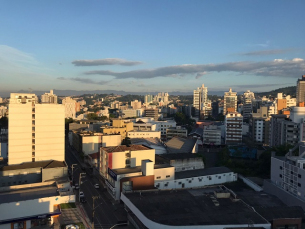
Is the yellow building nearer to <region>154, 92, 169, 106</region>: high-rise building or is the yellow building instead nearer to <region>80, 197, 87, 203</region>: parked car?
<region>80, 197, 87, 203</region>: parked car

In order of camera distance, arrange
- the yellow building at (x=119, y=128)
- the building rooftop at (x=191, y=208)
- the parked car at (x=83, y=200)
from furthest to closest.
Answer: the yellow building at (x=119, y=128) → the parked car at (x=83, y=200) → the building rooftop at (x=191, y=208)

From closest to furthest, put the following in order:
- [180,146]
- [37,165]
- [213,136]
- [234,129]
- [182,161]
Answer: [37,165] < [182,161] < [180,146] < [234,129] < [213,136]

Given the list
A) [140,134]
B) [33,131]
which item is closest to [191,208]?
[33,131]

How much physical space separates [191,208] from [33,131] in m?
11.9

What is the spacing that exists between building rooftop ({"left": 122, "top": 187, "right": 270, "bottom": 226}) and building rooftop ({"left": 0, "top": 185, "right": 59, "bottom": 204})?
371 centimetres

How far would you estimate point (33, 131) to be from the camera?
1772cm

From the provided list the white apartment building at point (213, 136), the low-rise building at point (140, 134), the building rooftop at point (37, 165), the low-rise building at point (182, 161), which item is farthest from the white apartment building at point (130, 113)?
the building rooftop at point (37, 165)

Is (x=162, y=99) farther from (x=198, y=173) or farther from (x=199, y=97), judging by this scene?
(x=198, y=173)

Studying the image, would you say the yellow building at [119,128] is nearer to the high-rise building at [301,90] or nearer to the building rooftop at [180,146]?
the building rooftop at [180,146]

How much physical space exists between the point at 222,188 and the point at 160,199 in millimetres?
3906

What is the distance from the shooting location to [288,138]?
24.7m

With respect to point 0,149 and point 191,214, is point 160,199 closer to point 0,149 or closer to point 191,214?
point 191,214

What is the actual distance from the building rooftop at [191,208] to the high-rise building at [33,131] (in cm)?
810

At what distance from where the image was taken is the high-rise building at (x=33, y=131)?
17188mm
